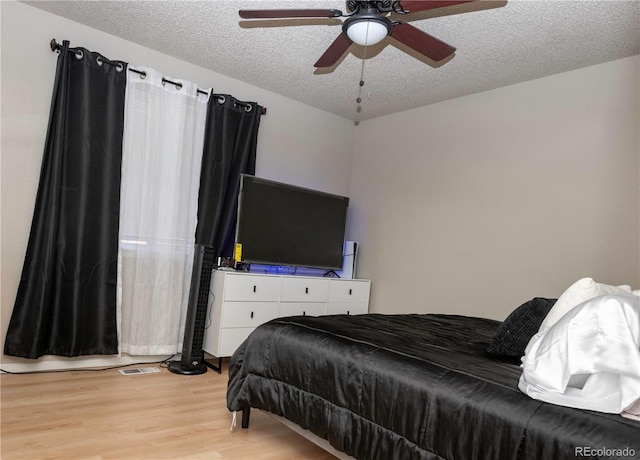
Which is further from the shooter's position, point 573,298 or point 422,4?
point 422,4

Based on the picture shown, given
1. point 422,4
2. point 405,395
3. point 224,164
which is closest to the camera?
point 405,395

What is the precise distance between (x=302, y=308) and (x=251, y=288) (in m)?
0.58

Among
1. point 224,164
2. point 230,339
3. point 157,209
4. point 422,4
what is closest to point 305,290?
point 230,339

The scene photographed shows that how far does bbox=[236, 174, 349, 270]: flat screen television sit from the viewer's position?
13.0 feet

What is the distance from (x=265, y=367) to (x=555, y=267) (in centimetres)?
239

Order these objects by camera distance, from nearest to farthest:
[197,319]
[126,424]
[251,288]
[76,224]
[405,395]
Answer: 1. [405,395]
2. [126,424]
3. [76,224]
4. [197,319]
5. [251,288]

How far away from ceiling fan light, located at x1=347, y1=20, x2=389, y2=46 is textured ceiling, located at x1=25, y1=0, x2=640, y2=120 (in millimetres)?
657

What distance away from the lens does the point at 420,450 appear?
1.52 metres

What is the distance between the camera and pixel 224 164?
13.3ft

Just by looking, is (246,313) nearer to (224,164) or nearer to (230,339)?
(230,339)

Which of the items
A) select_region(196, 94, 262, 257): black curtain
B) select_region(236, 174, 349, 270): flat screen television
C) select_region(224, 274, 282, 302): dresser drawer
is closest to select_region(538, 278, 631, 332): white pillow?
select_region(224, 274, 282, 302): dresser drawer

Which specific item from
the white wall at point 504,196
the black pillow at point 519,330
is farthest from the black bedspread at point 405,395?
the white wall at point 504,196

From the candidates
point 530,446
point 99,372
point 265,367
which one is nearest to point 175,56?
point 99,372

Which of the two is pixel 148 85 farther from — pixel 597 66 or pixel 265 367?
pixel 597 66
